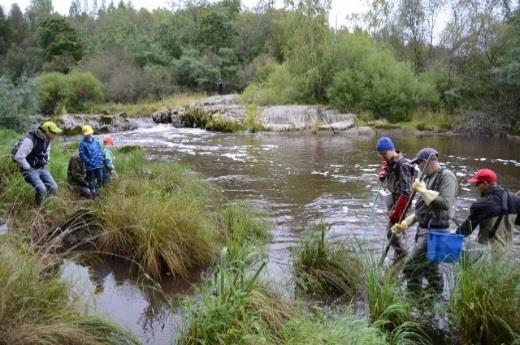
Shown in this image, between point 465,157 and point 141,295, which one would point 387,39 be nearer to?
point 465,157

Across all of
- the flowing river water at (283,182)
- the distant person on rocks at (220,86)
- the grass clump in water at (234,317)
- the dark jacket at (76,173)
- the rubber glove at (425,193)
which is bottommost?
the flowing river water at (283,182)

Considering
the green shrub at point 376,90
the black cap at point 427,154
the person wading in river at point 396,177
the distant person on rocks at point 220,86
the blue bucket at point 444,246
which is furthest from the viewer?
the distant person on rocks at point 220,86

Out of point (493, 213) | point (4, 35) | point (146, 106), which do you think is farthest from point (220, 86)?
point (493, 213)

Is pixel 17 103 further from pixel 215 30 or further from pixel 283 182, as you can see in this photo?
pixel 215 30

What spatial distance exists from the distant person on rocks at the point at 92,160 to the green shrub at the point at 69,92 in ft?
104

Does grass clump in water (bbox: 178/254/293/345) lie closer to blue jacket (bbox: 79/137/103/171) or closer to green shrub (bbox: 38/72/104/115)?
blue jacket (bbox: 79/137/103/171)

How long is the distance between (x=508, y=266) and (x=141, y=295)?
374 centimetres

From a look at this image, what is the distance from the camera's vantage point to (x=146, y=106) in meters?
38.5

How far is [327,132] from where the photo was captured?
90.5 feet

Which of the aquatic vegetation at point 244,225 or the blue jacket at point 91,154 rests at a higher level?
the blue jacket at point 91,154

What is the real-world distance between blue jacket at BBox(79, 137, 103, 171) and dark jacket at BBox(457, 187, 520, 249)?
6003mm

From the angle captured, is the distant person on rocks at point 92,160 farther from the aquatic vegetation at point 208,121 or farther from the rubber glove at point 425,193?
the aquatic vegetation at point 208,121

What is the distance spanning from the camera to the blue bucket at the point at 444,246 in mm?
4762

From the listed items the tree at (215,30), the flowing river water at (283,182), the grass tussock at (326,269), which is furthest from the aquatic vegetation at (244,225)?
the tree at (215,30)
